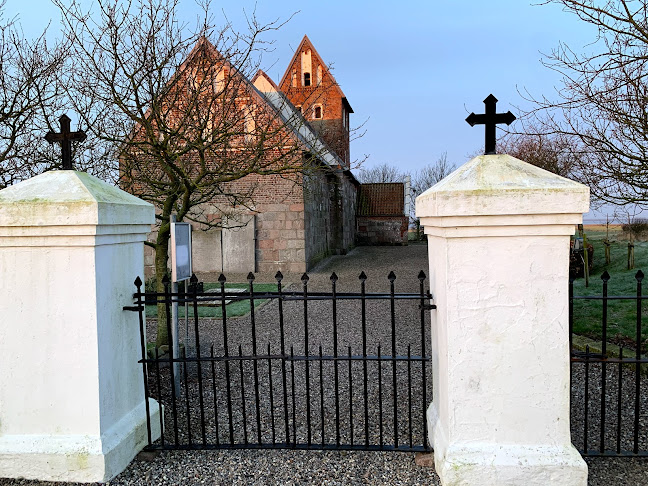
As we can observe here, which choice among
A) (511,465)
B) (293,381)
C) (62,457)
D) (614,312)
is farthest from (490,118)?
(614,312)

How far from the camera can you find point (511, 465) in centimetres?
279

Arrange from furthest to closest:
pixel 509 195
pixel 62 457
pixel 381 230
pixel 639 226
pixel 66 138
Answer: pixel 381 230 < pixel 639 226 < pixel 66 138 < pixel 62 457 < pixel 509 195

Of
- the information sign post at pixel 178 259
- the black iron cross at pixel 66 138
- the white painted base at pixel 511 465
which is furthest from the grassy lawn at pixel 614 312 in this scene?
the black iron cross at pixel 66 138

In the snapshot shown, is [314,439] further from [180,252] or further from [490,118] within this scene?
[490,118]

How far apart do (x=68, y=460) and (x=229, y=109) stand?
4.02 m

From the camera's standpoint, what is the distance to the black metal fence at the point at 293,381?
10.7ft

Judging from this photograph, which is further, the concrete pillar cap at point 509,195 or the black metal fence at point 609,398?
the black metal fence at point 609,398

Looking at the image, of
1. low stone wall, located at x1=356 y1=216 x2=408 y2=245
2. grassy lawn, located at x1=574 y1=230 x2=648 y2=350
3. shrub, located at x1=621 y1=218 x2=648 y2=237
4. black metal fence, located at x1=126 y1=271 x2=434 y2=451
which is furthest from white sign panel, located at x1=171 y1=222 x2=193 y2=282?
low stone wall, located at x1=356 y1=216 x2=408 y2=245

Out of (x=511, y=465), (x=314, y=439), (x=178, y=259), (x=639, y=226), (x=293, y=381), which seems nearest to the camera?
(x=511, y=465)

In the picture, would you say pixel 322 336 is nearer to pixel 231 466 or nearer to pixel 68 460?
pixel 231 466

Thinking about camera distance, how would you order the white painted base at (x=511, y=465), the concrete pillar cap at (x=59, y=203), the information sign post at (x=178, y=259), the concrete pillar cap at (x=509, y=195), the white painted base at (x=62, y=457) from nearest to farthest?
1. the concrete pillar cap at (x=509, y=195)
2. the white painted base at (x=511, y=465)
3. the concrete pillar cap at (x=59, y=203)
4. the white painted base at (x=62, y=457)
5. the information sign post at (x=178, y=259)

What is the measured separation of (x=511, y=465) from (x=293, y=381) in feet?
5.01

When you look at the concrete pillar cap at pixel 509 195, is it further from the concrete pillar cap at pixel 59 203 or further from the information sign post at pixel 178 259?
the information sign post at pixel 178 259

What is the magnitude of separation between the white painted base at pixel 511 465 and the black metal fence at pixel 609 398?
16.2 inches
